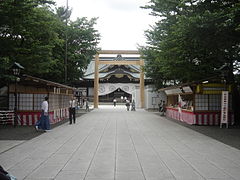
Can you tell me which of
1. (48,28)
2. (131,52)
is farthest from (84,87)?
(48,28)

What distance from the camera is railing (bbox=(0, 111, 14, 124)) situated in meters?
16.8

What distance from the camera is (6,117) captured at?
1694 cm

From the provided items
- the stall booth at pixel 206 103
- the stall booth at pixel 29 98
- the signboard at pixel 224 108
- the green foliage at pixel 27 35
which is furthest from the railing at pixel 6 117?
the signboard at pixel 224 108

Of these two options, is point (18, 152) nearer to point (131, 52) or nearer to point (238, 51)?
point (238, 51)

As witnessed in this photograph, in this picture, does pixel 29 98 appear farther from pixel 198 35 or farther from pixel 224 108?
pixel 224 108

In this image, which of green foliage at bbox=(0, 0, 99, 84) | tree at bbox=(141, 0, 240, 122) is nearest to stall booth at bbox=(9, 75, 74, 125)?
green foliage at bbox=(0, 0, 99, 84)

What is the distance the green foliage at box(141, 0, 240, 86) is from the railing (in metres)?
10.4

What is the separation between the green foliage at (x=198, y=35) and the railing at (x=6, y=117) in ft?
34.0

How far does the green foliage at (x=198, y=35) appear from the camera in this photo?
11.8 meters

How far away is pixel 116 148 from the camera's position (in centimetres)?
946

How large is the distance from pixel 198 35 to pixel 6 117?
1202 centimetres

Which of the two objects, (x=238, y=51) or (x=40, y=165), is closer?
(x=40, y=165)

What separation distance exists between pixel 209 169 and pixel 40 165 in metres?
4.13

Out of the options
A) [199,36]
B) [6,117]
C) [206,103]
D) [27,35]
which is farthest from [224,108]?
[6,117]
